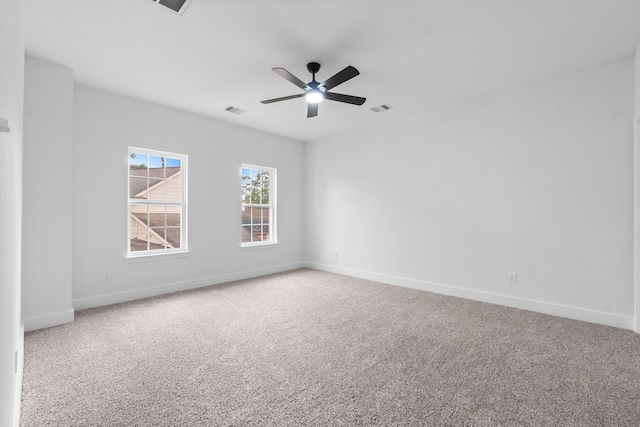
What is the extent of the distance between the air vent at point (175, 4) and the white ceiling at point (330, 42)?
51 millimetres

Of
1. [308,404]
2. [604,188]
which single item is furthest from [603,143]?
[308,404]

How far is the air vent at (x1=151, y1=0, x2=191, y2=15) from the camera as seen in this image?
2.30 m

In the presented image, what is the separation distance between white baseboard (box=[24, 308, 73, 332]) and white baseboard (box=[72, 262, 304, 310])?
41 centimetres

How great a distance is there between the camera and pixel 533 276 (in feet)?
12.2

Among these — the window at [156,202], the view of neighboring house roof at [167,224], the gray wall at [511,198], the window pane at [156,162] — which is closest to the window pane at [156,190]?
the window at [156,202]

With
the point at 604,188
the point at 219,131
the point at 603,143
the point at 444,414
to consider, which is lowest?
the point at 444,414

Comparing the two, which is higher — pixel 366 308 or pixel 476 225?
pixel 476 225

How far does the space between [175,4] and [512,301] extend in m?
4.68

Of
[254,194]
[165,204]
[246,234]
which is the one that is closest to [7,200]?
[165,204]

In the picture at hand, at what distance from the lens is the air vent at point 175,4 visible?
2297 millimetres

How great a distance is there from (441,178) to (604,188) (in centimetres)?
179

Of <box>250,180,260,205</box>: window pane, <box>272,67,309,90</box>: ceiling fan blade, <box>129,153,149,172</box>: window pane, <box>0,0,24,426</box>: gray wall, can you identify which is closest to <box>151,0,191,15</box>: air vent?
<box>272,67,309,90</box>: ceiling fan blade

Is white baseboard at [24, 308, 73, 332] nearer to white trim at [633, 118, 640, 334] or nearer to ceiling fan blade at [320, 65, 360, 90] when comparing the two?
ceiling fan blade at [320, 65, 360, 90]

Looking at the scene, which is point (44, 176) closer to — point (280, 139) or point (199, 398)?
Result: point (199, 398)
